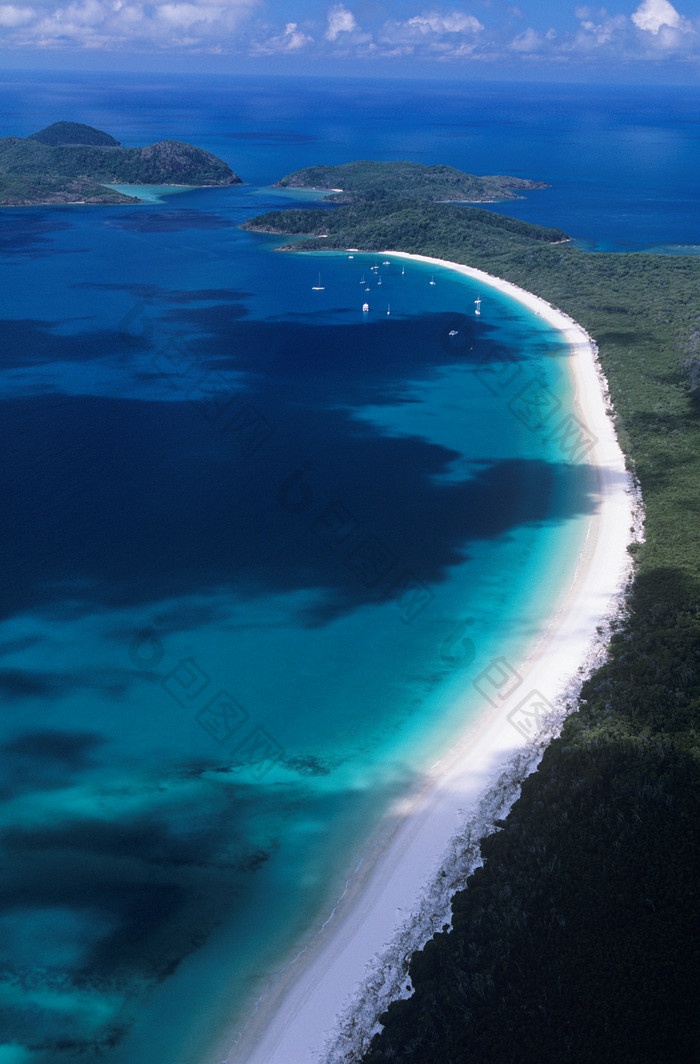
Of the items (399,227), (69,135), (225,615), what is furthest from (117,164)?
(225,615)

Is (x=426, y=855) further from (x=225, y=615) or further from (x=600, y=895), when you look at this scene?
(x=225, y=615)

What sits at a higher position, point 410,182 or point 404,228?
point 410,182

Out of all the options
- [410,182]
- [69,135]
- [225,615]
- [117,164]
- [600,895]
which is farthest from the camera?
[69,135]

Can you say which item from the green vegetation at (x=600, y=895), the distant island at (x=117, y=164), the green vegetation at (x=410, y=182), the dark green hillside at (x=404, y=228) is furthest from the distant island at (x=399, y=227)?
the green vegetation at (x=600, y=895)

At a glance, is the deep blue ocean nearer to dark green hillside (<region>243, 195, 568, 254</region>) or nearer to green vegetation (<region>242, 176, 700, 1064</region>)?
green vegetation (<region>242, 176, 700, 1064</region>)

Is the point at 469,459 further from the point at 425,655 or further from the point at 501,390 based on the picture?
the point at 425,655

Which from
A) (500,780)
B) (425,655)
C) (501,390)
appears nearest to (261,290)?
(501,390)

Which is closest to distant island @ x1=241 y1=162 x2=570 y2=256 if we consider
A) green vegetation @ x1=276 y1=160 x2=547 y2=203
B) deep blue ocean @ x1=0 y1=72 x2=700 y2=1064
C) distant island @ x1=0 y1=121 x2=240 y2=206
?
green vegetation @ x1=276 y1=160 x2=547 y2=203
